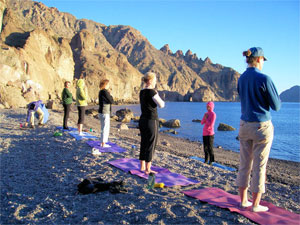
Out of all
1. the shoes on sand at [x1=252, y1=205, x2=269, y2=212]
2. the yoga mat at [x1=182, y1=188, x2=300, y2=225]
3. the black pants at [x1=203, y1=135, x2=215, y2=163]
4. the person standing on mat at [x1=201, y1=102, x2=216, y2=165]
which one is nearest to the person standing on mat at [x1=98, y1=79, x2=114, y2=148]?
the person standing on mat at [x1=201, y1=102, x2=216, y2=165]

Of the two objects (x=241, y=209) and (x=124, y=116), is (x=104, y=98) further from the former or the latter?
(x=124, y=116)

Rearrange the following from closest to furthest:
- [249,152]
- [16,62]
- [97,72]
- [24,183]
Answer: [249,152] → [24,183] → [16,62] → [97,72]

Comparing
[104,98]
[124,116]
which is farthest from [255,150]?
[124,116]

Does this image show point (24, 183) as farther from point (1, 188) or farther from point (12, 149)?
point (12, 149)

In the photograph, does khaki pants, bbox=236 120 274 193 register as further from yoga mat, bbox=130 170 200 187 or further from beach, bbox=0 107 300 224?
yoga mat, bbox=130 170 200 187

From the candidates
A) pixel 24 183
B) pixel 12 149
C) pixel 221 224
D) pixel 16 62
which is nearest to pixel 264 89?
pixel 221 224

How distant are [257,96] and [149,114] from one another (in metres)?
2.29

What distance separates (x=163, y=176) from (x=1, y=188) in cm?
331

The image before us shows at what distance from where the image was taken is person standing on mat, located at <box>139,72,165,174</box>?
4.87 m

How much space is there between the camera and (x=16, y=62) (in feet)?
119

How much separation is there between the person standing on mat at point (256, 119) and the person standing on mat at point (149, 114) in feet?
5.96

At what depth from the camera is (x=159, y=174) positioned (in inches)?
218

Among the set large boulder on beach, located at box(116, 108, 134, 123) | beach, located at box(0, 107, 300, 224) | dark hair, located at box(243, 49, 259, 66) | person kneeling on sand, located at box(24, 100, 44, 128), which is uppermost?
dark hair, located at box(243, 49, 259, 66)

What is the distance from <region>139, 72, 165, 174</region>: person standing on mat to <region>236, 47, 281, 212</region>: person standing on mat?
5.96 feet
